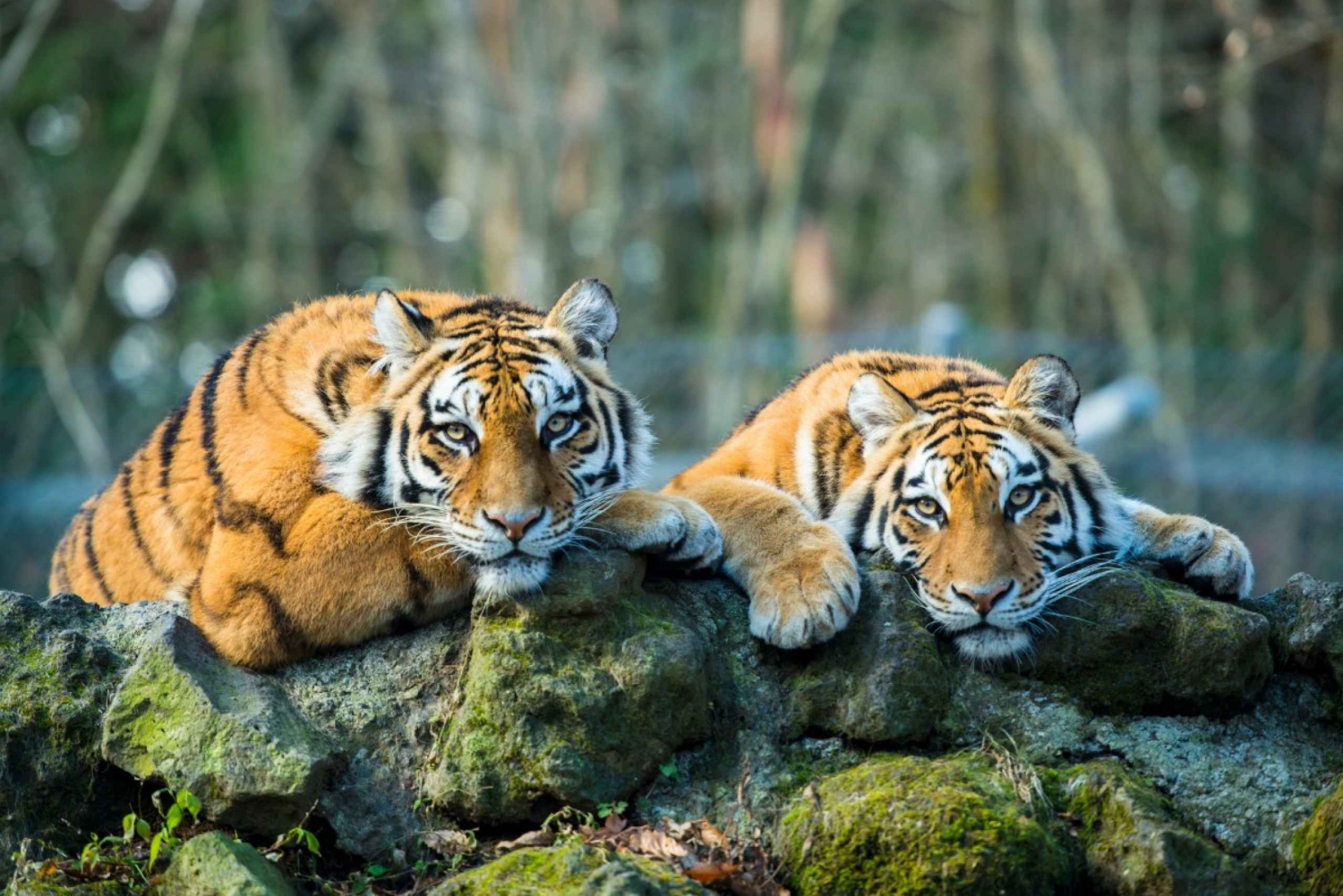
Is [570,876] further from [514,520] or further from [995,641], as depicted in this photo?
[995,641]

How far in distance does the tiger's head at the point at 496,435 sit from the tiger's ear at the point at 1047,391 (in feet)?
3.73

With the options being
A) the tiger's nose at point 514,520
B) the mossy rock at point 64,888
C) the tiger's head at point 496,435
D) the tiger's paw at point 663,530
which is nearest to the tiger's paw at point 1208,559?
the tiger's paw at point 663,530

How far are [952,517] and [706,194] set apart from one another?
13.6 m

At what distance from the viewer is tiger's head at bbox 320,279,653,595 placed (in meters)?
3.85

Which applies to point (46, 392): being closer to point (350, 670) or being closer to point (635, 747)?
point (350, 670)

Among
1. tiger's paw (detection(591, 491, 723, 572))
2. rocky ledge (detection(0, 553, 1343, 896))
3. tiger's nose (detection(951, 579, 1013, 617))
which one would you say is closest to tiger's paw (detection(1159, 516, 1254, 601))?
rocky ledge (detection(0, 553, 1343, 896))

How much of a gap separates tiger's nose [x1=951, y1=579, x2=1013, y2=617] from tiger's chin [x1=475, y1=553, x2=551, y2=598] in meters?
1.13

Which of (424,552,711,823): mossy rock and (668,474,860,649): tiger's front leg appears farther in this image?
(668,474,860,649): tiger's front leg

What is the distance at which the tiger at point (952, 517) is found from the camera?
13.0 feet

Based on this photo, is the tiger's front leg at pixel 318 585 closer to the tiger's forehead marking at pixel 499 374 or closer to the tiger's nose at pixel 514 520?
the tiger's nose at pixel 514 520

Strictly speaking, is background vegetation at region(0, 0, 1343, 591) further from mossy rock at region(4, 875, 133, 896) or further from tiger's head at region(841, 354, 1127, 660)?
mossy rock at region(4, 875, 133, 896)

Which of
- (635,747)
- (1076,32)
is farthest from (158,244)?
(635,747)

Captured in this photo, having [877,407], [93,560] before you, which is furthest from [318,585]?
[877,407]

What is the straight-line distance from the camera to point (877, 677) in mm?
3912
